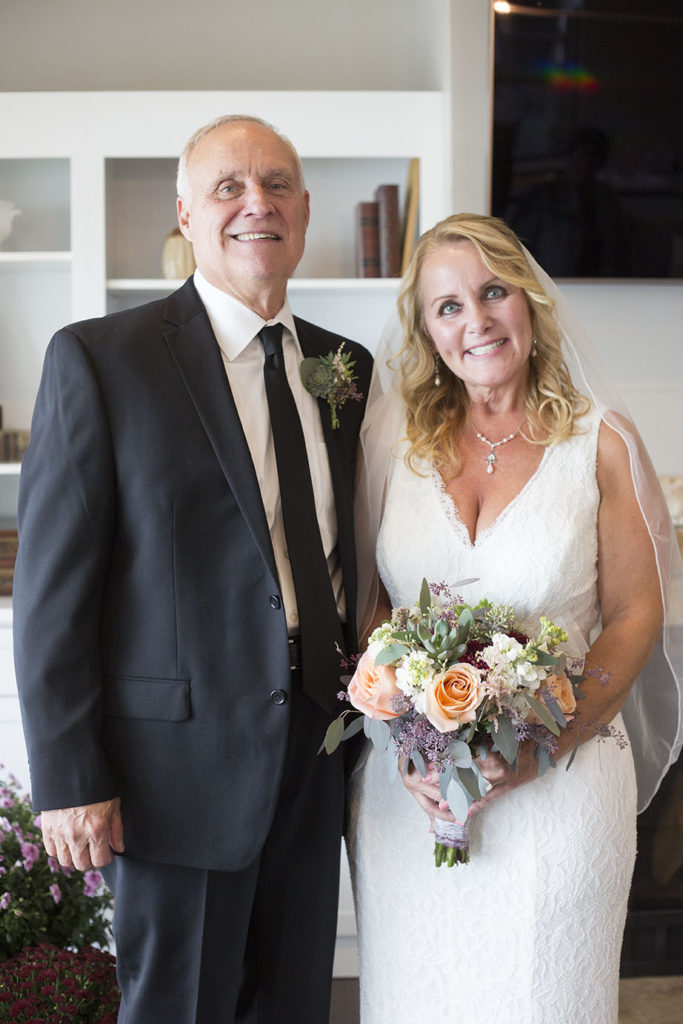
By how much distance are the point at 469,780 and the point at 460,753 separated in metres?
0.05

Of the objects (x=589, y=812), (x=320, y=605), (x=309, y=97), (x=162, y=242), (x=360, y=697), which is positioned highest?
(x=309, y=97)

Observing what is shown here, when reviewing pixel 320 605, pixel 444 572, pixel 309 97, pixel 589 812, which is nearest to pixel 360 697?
pixel 320 605

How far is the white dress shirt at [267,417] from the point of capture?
1778 millimetres

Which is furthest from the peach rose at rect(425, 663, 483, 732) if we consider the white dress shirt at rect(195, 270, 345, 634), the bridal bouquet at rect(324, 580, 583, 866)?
the white dress shirt at rect(195, 270, 345, 634)

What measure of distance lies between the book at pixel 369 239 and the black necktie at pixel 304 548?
1498 mm

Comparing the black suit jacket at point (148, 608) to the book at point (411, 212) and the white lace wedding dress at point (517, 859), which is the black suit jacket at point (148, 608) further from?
the book at point (411, 212)

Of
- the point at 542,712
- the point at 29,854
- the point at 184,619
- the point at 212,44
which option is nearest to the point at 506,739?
the point at 542,712

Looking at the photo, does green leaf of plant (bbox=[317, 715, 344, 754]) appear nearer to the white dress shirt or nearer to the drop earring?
the white dress shirt

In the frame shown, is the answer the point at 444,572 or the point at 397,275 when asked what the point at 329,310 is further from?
the point at 444,572

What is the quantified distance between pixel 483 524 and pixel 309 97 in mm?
1808

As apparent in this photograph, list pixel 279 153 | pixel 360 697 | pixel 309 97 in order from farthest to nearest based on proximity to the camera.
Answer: pixel 309 97, pixel 279 153, pixel 360 697

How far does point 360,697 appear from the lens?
5.25 feet

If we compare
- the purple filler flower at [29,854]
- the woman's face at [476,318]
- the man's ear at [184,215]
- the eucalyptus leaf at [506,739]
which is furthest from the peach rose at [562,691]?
the purple filler flower at [29,854]

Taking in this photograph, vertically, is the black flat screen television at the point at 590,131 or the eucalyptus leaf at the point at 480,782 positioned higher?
the black flat screen television at the point at 590,131
